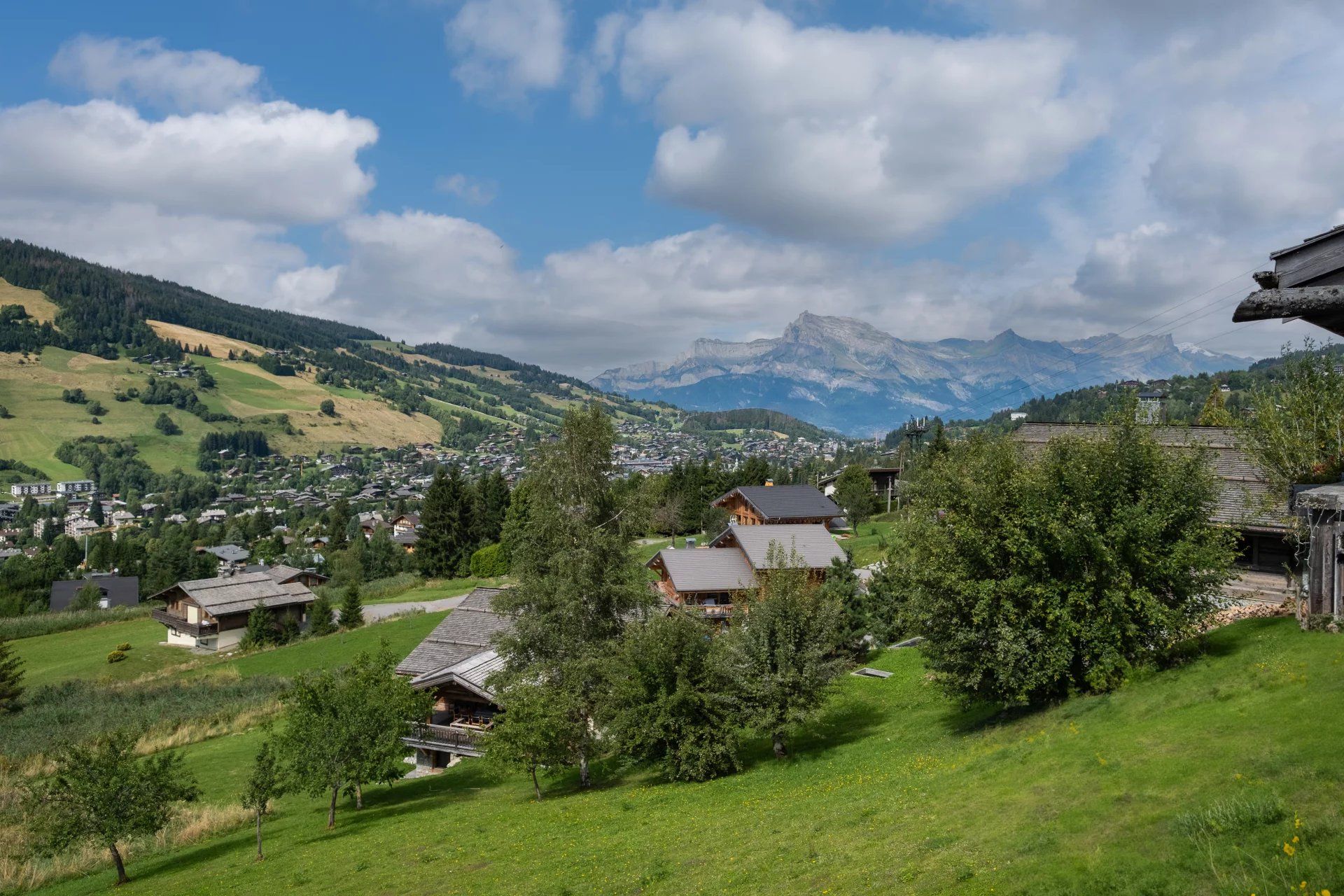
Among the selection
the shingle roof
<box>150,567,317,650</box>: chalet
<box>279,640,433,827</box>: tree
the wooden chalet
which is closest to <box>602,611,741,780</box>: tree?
<box>279,640,433,827</box>: tree

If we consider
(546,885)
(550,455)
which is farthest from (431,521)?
(546,885)

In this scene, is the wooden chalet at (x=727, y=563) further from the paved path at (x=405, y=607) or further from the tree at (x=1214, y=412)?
the tree at (x=1214, y=412)

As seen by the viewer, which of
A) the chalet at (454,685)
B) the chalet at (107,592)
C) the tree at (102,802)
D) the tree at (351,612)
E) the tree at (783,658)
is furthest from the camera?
the chalet at (107,592)

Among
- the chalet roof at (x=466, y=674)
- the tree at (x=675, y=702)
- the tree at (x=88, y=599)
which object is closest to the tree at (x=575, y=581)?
the tree at (x=675, y=702)

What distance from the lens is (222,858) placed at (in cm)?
2731

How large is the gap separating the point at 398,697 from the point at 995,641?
81.5ft

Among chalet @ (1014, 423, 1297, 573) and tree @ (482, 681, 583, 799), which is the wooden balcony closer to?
tree @ (482, 681, 583, 799)

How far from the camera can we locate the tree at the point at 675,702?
27.8 metres

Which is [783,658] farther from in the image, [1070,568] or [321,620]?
[321,620]

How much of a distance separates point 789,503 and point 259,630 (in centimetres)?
6091

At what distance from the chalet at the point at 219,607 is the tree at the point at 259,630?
2426mm

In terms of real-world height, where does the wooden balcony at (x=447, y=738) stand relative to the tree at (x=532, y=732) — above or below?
below

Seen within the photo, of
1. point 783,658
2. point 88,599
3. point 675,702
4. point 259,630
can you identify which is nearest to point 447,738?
point 675,702

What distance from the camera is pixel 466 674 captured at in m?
38.8
